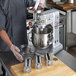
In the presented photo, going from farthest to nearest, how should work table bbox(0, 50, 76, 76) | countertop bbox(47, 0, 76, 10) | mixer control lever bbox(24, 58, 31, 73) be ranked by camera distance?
countertop bbox(47, 0, 76, 10) → work table bbox(0, 50, 76, 76) → mixer control lever bbox(24, 58, 31, 73)

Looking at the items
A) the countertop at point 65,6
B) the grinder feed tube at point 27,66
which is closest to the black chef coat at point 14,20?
the grinder feed tube at point 27,66

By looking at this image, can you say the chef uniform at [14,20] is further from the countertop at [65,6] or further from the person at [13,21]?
the countertop at [65,6]

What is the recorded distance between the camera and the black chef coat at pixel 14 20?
1.65 metres

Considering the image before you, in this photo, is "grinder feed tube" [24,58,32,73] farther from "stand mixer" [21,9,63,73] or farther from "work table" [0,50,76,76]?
"work table" [0,50,76,76]

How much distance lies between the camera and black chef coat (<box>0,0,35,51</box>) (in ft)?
5.41

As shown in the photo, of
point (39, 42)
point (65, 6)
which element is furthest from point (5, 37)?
point (65, 6)

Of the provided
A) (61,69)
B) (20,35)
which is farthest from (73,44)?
(61,69)

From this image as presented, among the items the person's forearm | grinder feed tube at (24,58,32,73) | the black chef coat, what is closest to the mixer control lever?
grinder feed tube at (24,58,32,73)

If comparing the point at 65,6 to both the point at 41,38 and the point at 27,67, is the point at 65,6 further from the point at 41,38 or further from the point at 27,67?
the point at 27,67

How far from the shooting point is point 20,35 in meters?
1.83

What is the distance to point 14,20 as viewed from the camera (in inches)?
69.2

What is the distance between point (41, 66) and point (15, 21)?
572 mm

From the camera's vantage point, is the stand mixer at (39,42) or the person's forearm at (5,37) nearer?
the stand mixer at (39,42)

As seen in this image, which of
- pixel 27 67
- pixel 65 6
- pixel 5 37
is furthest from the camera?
pixel 65 6
